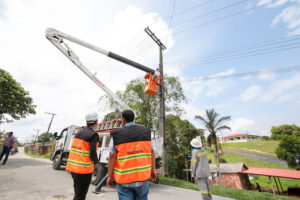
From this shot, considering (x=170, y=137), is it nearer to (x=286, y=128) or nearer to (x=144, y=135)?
(x=144, y=135)

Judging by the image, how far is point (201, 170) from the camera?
3.74 metres

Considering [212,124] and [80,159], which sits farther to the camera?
[212,124]

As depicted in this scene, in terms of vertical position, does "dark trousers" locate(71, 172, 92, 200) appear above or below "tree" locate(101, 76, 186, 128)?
below

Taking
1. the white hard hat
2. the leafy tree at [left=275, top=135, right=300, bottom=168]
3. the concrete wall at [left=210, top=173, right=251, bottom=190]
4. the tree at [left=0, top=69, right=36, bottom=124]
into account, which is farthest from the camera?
the leafy tree at [left=275, top=135, right=300, bottom=168]

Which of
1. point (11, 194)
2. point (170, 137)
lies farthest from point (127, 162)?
point (170, 137)

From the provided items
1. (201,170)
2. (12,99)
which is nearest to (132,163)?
(201,170)

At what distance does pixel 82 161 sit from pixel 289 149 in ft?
118

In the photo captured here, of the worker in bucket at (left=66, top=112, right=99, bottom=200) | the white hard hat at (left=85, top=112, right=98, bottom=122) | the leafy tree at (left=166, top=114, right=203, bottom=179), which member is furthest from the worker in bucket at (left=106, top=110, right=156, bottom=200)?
the leafy tree at (left=166, top=114, right=203, bottom=179)

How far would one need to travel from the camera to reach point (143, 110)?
1678 centimetres

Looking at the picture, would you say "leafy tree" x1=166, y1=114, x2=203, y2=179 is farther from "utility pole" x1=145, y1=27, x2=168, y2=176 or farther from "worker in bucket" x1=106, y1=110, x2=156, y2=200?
"worker in bucket" x1=106, y1=110, x2=156, y2=200

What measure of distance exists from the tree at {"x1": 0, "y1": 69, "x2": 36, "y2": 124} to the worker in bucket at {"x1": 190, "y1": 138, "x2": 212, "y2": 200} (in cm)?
1358

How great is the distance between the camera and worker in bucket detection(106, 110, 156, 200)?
5.42 ft

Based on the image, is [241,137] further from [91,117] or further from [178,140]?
[91,117]

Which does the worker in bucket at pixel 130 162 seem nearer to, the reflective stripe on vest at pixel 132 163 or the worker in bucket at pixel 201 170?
the reflective stripe on vest at pixel 132 163
